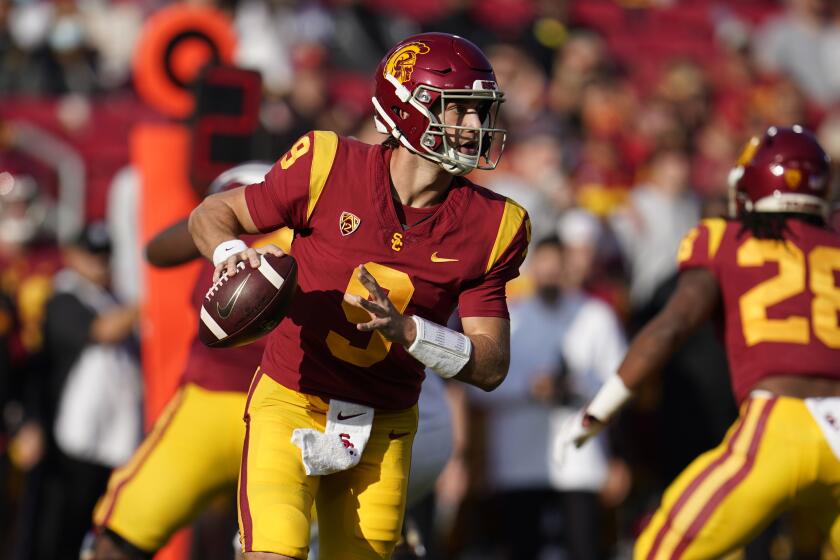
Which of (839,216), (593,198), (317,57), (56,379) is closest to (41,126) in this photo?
(317,57)

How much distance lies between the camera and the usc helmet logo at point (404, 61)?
404 centimetres

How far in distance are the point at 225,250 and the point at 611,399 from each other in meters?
1.74

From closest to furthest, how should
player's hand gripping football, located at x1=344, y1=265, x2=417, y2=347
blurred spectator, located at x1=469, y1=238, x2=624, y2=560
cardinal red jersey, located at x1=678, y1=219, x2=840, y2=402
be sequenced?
player's hand gripping football, located at x1=344, y1=265, x2=417, y2=347 → cardinal red jersey, located at x1=678, y1=219, x2=840, y2=402 → blurred spectator, located at x1=469, y1=238, x2=624, y2=560

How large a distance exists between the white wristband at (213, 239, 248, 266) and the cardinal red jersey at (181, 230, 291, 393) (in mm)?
1147

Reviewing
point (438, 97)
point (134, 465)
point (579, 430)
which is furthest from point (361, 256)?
point (134, 465)

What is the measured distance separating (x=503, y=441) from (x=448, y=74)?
3628 millimetres

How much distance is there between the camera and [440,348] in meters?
3.72

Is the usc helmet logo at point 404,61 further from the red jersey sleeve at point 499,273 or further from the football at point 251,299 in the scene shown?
the football at point 251,299

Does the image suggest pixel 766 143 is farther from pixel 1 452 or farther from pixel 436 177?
pixel 1 452

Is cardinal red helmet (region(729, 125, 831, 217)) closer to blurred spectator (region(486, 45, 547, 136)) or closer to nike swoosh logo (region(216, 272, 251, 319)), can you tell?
nike swoosh logo (region(216, 272, 251, 319))

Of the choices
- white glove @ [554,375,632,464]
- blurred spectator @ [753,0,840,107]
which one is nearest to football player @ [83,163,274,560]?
white glove @ [554,375,632,464]

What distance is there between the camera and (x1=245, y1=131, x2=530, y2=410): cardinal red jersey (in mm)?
3955

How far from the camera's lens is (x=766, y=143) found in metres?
5.14

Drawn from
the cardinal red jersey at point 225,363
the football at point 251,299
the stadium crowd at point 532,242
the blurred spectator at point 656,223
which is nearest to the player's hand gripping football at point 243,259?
the football at point 251,299
